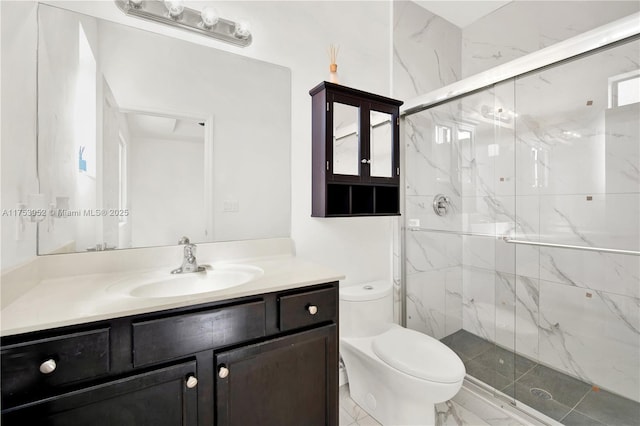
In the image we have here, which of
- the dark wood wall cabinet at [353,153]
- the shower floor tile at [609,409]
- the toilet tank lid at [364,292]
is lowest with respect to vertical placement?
the shower floor tile at [609,409]

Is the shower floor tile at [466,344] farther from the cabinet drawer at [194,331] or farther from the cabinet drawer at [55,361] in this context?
the cabinet drawer at [55,361]

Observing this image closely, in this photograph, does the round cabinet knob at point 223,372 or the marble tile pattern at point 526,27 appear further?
the marble tile pattern at point 526,27

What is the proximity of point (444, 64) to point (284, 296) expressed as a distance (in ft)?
7.68

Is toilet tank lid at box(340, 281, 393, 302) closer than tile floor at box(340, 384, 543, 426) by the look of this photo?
No

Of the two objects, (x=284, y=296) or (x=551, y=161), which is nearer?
(x=284, y=296)

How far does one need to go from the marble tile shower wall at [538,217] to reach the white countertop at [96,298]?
123 cm

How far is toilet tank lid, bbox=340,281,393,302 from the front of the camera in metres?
1.64

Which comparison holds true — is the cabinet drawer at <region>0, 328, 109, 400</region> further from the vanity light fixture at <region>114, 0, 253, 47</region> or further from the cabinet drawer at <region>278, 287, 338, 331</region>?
the vanity light fixture at <region>114, 0, 253, 47</region>

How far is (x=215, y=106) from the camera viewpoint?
4.71 ft

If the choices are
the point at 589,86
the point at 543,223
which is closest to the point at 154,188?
the point at 543,223

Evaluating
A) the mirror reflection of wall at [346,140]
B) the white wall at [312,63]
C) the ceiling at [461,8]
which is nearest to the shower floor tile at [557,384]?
the white wall at [312,63]

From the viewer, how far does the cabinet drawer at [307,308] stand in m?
1.07

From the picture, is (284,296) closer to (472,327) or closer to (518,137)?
(472,327)

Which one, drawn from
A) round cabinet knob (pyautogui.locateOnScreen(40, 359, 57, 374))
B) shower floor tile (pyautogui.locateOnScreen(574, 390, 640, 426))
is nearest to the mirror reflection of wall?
round cabinet knob (pyautogui.locateOnScreen(40, 359, 57, 374))
